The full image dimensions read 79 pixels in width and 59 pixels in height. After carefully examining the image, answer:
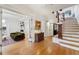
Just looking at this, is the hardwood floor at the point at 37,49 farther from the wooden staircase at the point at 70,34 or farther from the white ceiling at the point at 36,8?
the white ceiling at the point at 36,8

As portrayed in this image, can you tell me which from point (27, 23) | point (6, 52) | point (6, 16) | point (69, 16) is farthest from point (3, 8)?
point (69, 16)

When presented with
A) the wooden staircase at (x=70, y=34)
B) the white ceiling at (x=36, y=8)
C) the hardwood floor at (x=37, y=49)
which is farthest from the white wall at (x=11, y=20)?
the wooden staircase at (x=70, y=34)

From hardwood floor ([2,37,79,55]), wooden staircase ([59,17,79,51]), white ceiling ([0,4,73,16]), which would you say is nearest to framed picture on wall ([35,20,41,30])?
white ceiling ([0,4,73,16])

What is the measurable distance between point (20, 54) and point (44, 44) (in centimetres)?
56

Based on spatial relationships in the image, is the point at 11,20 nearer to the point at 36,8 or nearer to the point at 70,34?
the point at 36,8

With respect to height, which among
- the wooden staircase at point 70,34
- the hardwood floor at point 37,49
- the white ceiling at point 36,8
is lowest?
the hardwood floor at point 37,49

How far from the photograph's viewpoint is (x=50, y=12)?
7.25ft

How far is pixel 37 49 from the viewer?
219 centimetres

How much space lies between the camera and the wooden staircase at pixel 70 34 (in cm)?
215

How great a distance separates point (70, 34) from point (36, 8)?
0.92 m

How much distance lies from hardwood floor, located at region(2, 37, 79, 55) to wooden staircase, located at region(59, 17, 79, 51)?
0.36ft

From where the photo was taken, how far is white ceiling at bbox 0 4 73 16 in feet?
7.06

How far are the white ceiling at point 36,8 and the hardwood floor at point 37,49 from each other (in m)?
0.58

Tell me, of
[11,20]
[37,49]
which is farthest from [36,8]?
[37,49]
